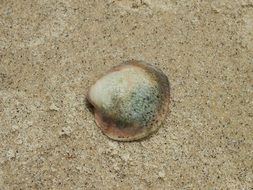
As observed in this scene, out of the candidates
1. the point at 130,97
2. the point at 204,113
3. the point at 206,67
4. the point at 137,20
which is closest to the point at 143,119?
the point at 130,97

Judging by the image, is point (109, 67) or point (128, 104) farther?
point (109, 67)

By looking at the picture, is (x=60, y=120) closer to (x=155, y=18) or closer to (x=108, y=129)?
(x=108, y=129)

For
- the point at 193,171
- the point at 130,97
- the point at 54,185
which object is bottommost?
the point at 54,185
